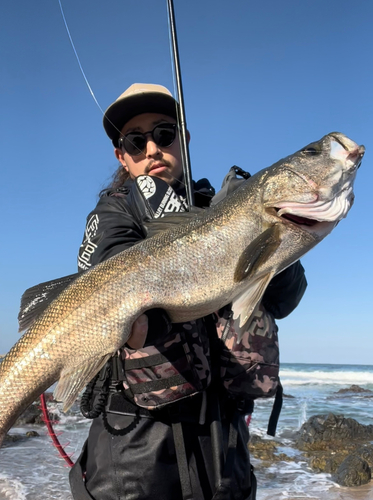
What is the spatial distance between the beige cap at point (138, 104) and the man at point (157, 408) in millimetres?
828

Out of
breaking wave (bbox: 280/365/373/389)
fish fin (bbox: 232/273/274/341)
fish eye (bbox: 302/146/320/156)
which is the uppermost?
fish eye (bbox: 302/146/320/156)

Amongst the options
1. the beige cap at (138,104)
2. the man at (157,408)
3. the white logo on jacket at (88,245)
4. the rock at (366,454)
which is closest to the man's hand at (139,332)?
the man at (157,408)

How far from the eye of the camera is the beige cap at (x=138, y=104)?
12.4 feet

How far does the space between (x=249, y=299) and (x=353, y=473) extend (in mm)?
5684

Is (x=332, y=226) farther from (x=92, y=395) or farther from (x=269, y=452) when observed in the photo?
(x=269, y=452)

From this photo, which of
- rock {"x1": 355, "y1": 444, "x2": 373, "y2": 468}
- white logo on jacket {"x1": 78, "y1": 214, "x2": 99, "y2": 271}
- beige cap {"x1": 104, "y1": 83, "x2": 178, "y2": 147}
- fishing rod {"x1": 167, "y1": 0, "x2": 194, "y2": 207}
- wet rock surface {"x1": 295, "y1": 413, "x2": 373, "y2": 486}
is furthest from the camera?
rock {"x1": 355, "y1": 444, "x2": 373, "y2": 468}

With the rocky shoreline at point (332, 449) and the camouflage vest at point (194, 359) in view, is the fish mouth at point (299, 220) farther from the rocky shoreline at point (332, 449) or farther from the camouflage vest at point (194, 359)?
the rocky shoreline at point (332, 449)

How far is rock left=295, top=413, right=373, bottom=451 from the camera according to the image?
9.65 meters

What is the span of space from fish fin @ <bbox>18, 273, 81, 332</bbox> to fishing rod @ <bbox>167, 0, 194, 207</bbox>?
1151 mm

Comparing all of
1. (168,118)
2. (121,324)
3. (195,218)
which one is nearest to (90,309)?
(121,324)

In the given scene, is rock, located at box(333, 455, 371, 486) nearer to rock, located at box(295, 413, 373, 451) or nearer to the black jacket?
rock, located at box(295, 413, 373, 451)

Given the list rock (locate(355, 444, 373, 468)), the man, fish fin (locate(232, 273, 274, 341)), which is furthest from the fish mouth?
rock (locate(355, 444, 373, 468))

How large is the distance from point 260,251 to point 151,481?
5.47 ft

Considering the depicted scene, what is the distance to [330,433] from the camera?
1012 centimetres
